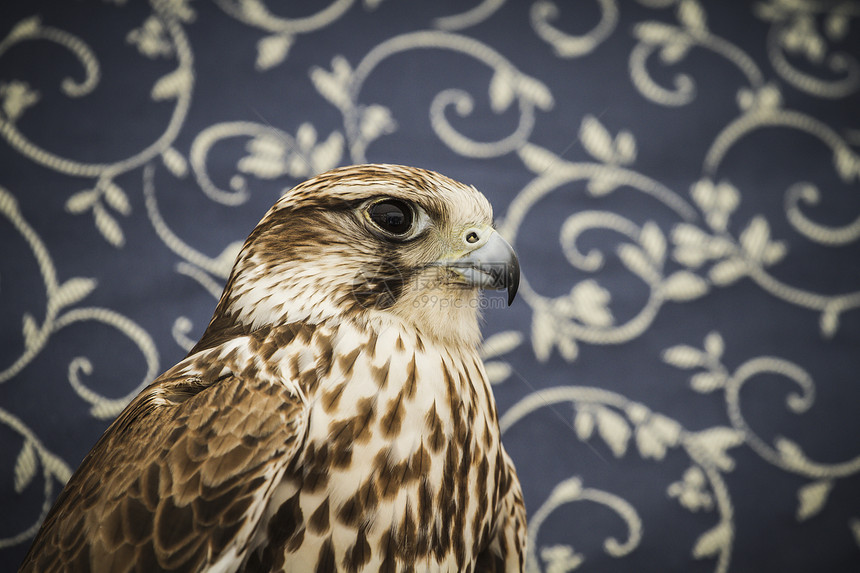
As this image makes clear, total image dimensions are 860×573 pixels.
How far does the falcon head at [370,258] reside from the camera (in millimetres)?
603

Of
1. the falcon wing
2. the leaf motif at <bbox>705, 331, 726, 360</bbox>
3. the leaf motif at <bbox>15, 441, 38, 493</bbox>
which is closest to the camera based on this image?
the falcon wing

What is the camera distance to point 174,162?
40.0 inches

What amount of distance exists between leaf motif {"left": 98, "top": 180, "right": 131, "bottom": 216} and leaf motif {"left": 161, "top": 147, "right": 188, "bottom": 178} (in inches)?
3.6

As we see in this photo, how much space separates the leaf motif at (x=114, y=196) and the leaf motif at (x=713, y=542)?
116cm

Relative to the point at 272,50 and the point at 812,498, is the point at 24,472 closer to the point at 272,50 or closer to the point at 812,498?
the point at 272,50

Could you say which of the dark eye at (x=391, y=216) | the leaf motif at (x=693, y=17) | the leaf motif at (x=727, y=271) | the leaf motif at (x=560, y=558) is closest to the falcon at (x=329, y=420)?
the dark eye at (x=391, y=216)

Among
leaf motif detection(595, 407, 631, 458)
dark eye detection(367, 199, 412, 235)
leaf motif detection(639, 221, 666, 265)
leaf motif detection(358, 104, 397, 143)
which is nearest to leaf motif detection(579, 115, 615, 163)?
leaf motif detection(639, 221, 666, 265)

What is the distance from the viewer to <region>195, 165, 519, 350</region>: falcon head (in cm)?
60

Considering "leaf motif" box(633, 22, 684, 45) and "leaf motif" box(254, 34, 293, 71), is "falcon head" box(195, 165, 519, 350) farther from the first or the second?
"leaf motif" box(633, 22, 684, 45)

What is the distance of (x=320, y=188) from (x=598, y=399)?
68 cm

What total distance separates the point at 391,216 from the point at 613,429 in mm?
659

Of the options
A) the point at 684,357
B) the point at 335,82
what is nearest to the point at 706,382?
the point at 684,357

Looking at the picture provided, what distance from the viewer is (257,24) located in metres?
1.05

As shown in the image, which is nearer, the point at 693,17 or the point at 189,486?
the point at 189,486
